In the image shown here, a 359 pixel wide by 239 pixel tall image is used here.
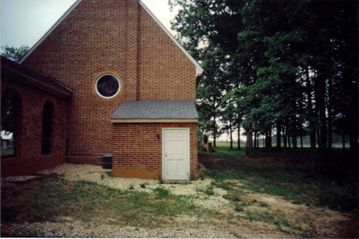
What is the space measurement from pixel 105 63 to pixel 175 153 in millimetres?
6347

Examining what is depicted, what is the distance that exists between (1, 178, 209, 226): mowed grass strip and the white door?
2.24m

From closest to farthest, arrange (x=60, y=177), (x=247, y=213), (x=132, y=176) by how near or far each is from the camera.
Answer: (x=247, y=213) < (x=60, y=177) < (x=132, y=176)

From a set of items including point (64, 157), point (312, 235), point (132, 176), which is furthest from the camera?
point (64, 157)

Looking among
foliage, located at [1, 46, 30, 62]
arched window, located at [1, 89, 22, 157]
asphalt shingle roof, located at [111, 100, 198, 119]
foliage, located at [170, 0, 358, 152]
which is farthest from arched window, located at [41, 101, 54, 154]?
foliage, located at [1, 46, 30, 62]

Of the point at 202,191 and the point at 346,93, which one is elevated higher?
the point at 346,93

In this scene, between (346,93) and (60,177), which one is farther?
(346,93)

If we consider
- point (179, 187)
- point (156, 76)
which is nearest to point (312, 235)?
point (179, 187)

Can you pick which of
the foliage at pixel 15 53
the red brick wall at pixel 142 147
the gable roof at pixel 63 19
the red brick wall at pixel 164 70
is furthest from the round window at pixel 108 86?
the foliage at pixel 15 53

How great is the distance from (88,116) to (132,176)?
4744mm

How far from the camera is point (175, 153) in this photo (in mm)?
11438

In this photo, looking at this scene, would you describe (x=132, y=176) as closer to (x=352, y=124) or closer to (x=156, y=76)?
(x=156, y=76)

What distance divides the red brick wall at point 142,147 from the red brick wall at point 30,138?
320cm

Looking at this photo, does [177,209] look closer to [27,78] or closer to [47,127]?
[27,78]

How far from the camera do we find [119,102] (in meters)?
14.1
